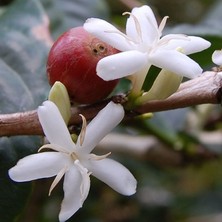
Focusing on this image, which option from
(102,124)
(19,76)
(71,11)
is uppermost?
(102,124)

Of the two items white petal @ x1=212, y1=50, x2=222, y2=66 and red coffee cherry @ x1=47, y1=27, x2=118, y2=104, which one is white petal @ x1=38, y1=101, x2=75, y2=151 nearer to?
red coffee cherry @ x1=47, y1=27, x2=118, y2=104

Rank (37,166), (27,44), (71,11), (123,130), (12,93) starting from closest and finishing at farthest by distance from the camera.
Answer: (37,166), (12,93), (27,44), (71,11), (123,130)

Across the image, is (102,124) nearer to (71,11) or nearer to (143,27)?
(143,27)

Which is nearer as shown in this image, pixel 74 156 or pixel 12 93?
pixel 74 156

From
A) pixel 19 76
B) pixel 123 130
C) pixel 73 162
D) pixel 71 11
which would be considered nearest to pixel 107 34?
pixel 73 162

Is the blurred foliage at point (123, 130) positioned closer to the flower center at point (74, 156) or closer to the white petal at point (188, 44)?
the flower center at point (74, 156)

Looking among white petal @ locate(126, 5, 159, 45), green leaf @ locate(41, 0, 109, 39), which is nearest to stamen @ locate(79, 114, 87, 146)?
white petal @ locate(126, 5, 159, 45)
